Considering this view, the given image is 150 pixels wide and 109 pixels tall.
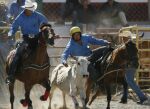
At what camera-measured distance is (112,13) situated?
18438mm

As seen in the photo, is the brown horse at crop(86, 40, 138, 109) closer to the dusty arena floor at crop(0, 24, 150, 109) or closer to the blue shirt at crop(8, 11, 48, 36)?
the dusty arena floor at crop(0, 24, 150, 109)

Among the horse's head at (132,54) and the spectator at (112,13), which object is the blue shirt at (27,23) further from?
the spectator at (112,13)

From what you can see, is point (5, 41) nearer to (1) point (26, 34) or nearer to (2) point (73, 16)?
(2) point (73, 16)

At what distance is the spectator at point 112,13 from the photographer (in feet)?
60.0

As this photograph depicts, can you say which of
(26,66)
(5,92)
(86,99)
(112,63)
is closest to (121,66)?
(112,63)

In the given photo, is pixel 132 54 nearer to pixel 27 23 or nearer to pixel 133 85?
pixel 133 85

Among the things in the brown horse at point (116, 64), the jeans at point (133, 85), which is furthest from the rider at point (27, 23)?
the jeans at point (133, 85)

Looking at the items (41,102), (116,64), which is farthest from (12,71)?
(116,64)

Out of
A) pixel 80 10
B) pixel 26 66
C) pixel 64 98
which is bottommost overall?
pixel 64 98

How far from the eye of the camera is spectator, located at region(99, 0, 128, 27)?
1830cm

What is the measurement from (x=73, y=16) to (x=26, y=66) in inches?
195

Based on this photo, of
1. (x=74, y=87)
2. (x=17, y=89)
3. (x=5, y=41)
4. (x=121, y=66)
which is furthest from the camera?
(x=5, y=41)

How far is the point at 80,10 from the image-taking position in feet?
60.0

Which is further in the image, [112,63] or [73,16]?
[73,16]
